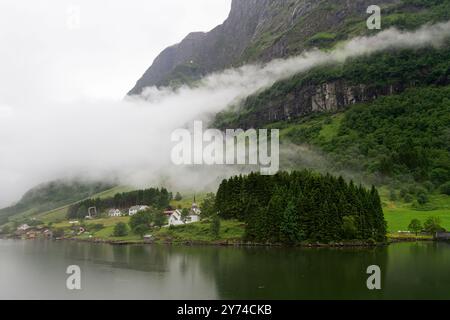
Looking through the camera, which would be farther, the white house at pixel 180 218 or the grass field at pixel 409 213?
the white house at pixel 180 218

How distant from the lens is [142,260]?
97.6m

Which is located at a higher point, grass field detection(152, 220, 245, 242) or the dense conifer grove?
the dense conifer grove

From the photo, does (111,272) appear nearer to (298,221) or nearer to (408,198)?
(298,221)

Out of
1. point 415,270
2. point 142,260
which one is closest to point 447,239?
point 415,270

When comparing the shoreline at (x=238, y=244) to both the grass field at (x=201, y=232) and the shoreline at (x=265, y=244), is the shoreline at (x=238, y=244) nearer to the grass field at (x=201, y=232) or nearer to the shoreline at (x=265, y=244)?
the shoreline at (x=265, y=244)

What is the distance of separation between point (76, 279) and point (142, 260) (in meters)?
23.1

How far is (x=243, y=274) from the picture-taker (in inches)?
2822

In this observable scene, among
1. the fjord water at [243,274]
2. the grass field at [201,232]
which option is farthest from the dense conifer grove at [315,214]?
the fjord water at [243,274]

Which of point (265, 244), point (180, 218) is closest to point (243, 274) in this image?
point (265, 244)

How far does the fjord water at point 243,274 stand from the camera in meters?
57.8

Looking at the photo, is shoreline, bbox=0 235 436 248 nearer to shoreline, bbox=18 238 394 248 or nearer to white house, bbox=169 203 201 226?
shoreline, bbox=18 238 394 248

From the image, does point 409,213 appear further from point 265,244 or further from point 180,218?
point 180,218

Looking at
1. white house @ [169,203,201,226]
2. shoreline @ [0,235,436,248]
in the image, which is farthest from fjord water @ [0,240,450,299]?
white house @ [169,203,201,226]

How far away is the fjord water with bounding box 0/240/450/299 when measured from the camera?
190 feet
